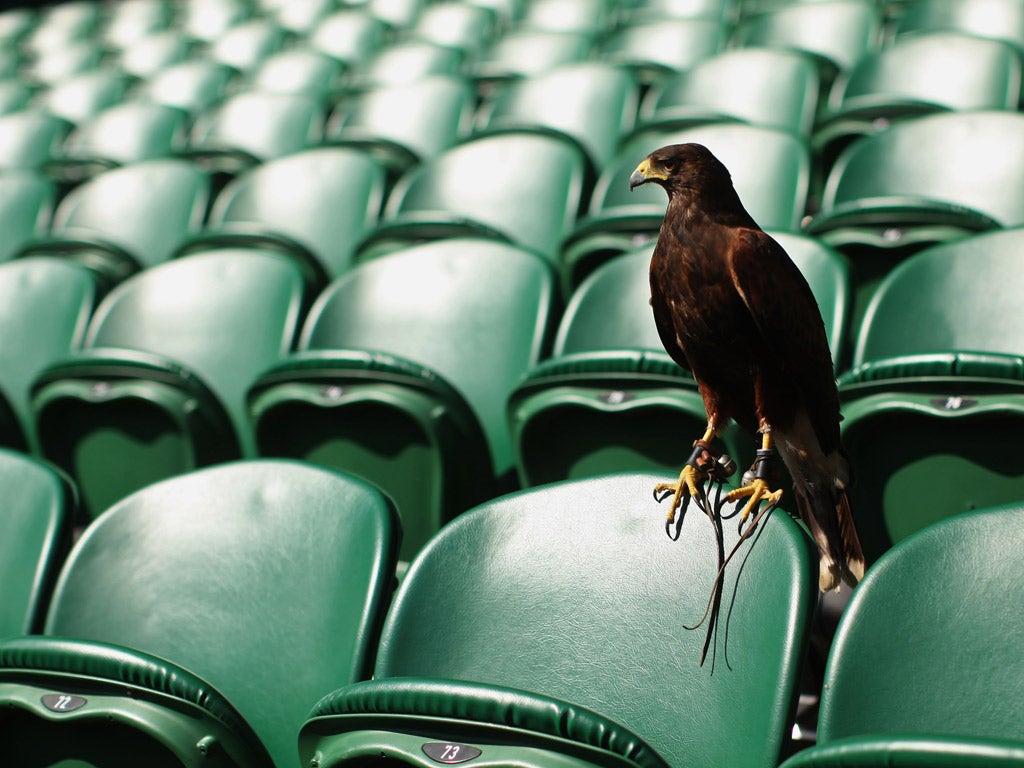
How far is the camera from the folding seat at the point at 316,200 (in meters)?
3.26

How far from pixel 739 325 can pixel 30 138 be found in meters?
4.51

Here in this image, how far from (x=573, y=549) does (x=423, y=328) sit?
3.41ft

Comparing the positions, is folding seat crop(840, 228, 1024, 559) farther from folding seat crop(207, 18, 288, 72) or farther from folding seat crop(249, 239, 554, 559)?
folding seat crop(207, 18, 288, 72)

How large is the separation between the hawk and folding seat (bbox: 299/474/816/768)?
0.13 meters

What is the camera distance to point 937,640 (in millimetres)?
1133

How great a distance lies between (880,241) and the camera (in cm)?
212

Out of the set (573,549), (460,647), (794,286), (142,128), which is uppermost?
(142,128)

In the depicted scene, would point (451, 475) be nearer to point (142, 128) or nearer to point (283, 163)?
point (283, 163)

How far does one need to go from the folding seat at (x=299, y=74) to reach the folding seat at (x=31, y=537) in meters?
3.75

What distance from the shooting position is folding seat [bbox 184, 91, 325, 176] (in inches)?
174

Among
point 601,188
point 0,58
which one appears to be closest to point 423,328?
point 601,188

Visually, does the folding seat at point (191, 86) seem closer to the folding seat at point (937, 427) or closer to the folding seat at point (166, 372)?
the folding seat at point (166, 372)

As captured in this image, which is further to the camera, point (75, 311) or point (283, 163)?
point (283, 163)

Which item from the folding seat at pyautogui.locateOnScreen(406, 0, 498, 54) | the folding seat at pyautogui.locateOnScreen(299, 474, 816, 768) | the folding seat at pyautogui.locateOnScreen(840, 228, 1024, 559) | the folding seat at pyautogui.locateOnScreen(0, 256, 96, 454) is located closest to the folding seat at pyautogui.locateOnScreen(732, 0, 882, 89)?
the folding seat at pyautogui.locateOnScreen(406, 0, 498, 54)
